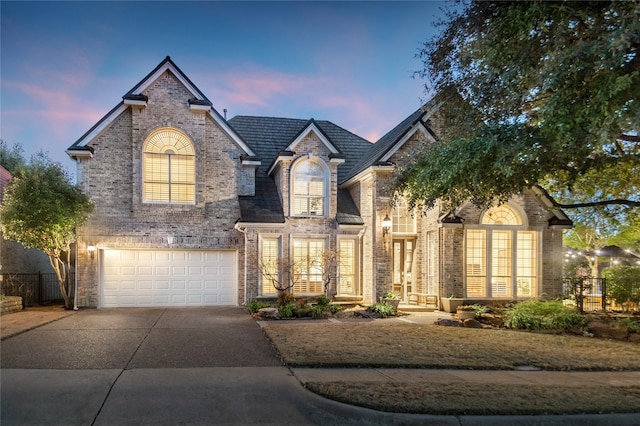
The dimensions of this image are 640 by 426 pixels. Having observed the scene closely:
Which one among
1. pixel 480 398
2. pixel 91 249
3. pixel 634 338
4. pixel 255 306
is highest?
pixel 91 249

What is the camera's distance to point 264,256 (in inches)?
666

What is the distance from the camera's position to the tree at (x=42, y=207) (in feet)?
47.1

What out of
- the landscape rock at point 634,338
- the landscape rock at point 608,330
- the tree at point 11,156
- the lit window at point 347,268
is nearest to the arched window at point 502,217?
the lit window at point 347,268

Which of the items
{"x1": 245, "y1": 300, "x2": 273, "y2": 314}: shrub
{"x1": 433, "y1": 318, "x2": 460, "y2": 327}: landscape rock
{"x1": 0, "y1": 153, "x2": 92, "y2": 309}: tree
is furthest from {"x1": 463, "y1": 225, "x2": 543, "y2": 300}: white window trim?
{"x1": 0, "y1": 153, "x2": 92, "y2": 309}: tree

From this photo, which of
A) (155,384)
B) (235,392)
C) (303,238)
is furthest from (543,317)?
(155,384)

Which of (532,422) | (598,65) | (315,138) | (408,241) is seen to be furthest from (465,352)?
(315,138)

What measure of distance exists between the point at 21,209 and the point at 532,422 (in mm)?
14952

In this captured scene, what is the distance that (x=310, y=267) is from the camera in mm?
17156

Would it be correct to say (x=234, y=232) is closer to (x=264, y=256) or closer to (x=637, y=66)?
(x=264, y=256)

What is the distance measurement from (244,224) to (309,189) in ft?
9.39

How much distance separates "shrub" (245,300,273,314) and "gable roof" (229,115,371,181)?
232 inches

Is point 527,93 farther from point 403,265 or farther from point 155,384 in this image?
point 403,265

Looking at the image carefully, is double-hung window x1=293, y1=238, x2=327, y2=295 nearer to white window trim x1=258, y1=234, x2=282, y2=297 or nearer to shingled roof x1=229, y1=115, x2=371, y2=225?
white window trim x1=258, y1=234, x2=282, y2=297

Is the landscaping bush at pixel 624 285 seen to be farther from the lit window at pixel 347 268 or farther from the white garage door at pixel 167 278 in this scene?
the white garage door at pixel 167 278
